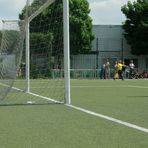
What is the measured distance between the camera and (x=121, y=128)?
859 centimetres

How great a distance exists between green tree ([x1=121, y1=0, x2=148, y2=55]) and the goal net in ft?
104

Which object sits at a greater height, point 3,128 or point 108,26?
point 108,26

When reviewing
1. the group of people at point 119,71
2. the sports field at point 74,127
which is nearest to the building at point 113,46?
the group of people at point 119,71

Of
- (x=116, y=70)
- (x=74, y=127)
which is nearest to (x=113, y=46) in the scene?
(x=116, y=70)

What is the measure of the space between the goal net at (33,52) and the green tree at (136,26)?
31.7 meters

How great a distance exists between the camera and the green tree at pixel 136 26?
5756 cm

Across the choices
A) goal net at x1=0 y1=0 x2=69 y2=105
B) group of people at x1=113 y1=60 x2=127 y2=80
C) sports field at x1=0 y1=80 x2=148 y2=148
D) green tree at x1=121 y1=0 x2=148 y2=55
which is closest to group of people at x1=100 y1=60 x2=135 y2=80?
group of people at x1=113 y1=60 x2=127 y2=80

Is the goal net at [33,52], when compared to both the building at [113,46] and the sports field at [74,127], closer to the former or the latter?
the sports field at [74,127]

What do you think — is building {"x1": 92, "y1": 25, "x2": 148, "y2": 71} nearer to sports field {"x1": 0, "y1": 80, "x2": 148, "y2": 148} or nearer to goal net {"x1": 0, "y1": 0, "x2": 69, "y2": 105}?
goal net {"x1": 0, "y1": 0, "x2": 69, "y2": 105}

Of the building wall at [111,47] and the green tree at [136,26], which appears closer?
the green tree at [136,26]

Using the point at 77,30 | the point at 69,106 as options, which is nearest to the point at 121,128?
the point at 69,106

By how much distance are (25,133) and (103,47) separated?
5046cm

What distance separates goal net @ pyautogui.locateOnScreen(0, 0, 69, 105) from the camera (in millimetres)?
17547

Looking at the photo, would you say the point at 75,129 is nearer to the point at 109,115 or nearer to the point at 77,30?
the point at 109,115
